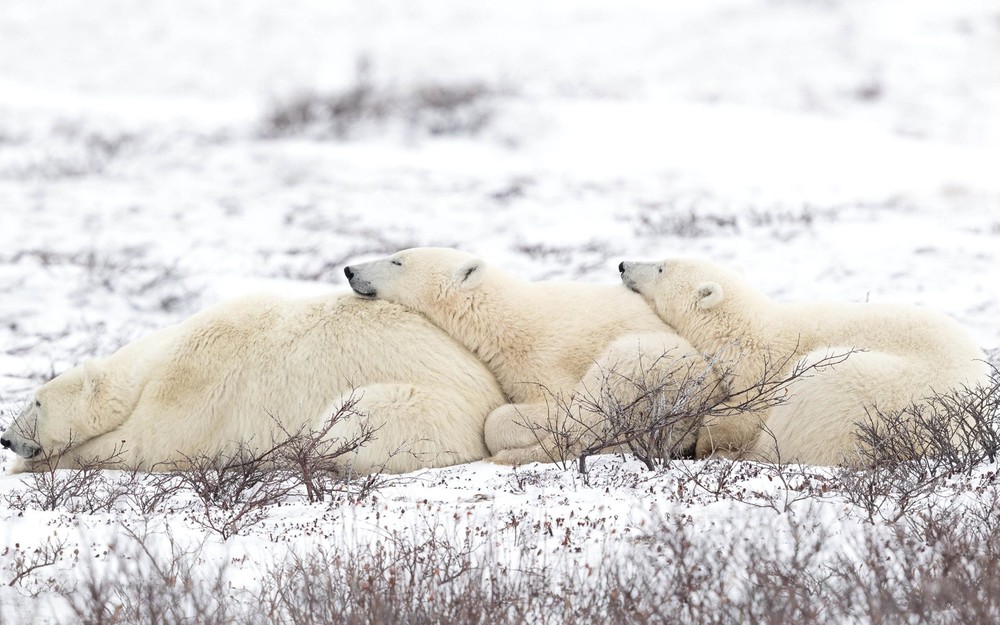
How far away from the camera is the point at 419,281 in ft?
17.2

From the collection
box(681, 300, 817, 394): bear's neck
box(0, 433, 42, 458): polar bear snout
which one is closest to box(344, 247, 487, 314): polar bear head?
box(681, 300, 817, 394): bear's neck

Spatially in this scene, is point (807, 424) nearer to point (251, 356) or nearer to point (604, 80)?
point (251, 356)

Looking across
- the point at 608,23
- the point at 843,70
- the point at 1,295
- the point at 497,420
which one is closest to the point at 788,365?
the point at 497,420

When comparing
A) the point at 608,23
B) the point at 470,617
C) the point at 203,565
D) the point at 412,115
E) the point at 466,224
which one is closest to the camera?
the point at 470,617

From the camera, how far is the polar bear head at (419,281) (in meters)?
5.17

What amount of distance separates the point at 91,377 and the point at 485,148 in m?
11.5

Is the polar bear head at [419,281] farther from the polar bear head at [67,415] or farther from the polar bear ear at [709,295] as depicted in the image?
the polar bear head at [67,415]

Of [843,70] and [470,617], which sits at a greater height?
[843,70]

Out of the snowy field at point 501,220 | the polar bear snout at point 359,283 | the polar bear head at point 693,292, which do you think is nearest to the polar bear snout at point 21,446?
the snowy field at point 501,220

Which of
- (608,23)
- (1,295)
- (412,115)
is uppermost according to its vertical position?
(608,23)

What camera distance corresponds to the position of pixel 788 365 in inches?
183

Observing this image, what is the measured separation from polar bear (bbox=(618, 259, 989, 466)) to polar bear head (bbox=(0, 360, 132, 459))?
2.68 meters

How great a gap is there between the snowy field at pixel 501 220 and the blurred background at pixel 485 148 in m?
0.07

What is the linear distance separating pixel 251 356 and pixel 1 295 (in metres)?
4.38
